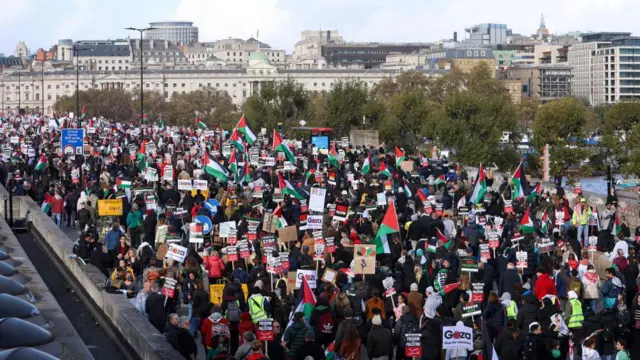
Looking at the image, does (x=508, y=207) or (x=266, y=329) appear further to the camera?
(x=508, y=207)

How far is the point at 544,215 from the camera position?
2662 cm

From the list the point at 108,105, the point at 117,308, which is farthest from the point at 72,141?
the point at 108,105

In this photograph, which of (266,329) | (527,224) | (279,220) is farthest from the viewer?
(279,220)

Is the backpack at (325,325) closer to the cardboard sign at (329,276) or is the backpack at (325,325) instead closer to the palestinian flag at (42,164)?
the cardboard sign at (329,276)

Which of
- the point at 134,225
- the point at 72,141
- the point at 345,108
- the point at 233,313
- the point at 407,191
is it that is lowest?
the point at 233,313

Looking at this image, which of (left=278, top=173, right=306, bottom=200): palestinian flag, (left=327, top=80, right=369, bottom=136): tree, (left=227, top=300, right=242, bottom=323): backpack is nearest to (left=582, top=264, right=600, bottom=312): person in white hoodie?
(left=227, top=300, right=242, bottom=323): backpack

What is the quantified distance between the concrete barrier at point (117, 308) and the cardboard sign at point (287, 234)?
11.5 feet

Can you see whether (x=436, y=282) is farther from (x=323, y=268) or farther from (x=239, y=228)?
(x=239, y=228)

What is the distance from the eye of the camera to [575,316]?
1661cm

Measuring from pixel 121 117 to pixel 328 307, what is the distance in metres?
109

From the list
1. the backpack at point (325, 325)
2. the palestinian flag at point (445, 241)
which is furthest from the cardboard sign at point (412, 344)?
the palestinian flag at point (445, 241)

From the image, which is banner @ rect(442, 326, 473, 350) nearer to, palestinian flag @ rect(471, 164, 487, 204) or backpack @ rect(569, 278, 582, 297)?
backpack @ rect(569, 278, 582, 297)

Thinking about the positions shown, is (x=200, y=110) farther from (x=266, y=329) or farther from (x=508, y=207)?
(x=266, y=329)

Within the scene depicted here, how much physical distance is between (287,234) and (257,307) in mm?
6616
